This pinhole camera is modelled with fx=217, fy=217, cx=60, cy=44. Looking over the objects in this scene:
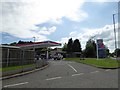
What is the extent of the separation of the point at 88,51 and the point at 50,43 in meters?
67.9

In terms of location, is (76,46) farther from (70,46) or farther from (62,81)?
(62,81)

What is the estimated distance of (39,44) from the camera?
6894cm

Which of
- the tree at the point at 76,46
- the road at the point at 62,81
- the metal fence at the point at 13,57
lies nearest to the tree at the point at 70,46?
the tree at the point at 76,46

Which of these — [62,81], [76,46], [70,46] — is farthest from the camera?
[70,46]

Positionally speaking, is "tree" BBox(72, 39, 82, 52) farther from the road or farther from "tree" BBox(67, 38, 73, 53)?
the road

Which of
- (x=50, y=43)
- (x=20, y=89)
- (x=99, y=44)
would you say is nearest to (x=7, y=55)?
(x=20, y=89)

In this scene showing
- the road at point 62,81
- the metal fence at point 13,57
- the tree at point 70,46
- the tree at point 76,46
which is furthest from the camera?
the tree at point 76,46

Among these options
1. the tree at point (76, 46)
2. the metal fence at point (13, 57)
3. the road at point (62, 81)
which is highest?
the tree at point (76, 46)

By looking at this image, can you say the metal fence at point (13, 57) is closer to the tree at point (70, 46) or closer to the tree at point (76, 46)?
the tree at point (70, 46)

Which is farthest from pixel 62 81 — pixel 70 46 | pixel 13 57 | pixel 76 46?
pixel 70 46

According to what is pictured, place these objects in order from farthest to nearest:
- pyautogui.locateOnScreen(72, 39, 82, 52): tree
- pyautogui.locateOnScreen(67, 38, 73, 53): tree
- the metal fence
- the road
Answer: pyautogui.locateOnScreen(72, 39, 82, 52): tree → pyautogui.locateOnScreen(67, 38, 73, 53): tree → the metal fence → the road

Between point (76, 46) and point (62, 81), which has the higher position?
point (76, 46)

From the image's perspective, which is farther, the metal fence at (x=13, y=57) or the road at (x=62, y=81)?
the metal fence at (x=13, y=57)

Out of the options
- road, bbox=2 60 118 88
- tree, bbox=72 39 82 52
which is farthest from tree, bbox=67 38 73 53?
road, bbox=2 60 118 88
